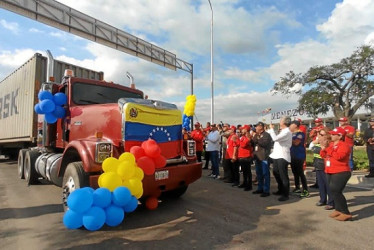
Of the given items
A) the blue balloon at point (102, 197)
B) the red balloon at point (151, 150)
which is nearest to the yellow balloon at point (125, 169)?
the blue balloon at point (102, 197)

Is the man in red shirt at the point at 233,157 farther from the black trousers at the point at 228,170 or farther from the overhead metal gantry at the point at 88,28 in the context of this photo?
the overhead metal gantry at the point at 88,28

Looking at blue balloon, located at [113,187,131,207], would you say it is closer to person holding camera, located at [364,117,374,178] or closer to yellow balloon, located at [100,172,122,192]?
yellow balloon, located at [100,172,122,192]

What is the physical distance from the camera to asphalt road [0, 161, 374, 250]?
12.8 feet

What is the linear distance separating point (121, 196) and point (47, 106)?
3.17 meters

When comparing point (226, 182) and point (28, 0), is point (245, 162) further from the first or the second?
point (28, 0)

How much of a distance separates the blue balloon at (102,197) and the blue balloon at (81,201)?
0.08 meters

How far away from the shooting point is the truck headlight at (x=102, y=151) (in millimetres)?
4516

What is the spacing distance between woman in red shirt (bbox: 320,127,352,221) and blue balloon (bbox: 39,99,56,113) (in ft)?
17.8

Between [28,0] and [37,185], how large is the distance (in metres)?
9.01

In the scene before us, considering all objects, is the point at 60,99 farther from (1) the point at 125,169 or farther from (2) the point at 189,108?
(2) the point at 189,108

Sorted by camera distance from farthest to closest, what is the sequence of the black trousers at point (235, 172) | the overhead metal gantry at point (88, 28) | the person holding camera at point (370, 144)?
the overhead metal gantry at point (88, 28) → the person holding camera at point (370, 144) → the black trousers at point (235, 172)

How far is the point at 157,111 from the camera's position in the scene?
17.3 ft

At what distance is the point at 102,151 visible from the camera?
4.55 meters

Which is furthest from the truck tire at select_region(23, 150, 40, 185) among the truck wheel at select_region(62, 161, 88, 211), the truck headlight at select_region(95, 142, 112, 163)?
the truck headlight at select_region(95, 142, 112, 163)
